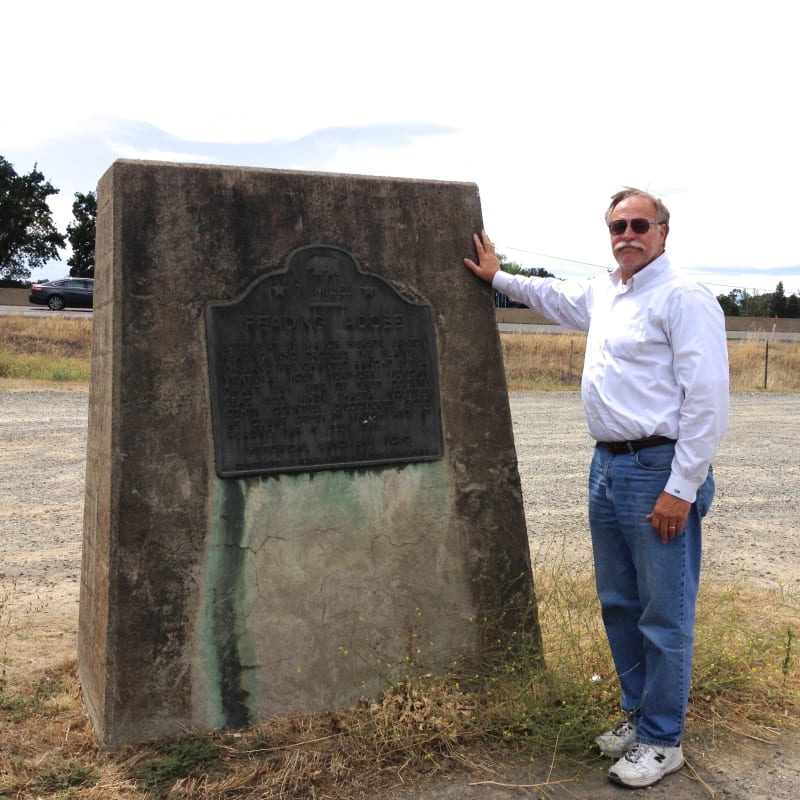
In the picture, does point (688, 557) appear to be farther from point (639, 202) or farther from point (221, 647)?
point (221, 647)

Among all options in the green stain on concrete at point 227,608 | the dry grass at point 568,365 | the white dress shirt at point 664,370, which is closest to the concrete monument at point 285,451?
the green stain on concrete at point 227,608

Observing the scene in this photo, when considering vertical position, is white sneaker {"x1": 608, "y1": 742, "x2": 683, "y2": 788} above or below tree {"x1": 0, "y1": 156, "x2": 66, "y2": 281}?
below

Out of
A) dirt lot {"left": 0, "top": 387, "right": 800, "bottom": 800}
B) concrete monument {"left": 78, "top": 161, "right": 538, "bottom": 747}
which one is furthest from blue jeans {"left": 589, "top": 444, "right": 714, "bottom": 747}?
concrete monument {"left": 78, "top": 161, "right": 538, "bottom": 747}

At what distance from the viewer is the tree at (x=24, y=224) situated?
151 feet

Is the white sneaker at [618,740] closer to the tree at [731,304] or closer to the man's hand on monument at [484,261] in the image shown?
the man's hand on monument at [484,261]

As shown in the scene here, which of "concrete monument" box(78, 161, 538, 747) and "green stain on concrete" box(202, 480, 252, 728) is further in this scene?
"green stain on concrete" box(202, 480, 252, 728)

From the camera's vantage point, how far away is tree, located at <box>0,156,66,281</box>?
46156 mm

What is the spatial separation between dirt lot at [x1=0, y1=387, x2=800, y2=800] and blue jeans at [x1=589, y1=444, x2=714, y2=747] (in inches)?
13.7

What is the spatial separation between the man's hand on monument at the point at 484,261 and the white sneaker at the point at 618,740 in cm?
192

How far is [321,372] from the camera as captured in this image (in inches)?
143

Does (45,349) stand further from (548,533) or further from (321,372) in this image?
(321,372)

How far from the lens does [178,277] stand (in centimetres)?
336

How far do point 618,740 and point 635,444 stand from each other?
1.17 meters

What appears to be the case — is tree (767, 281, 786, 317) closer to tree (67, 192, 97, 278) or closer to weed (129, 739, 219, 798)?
tree (67, 192, 97, 278)
